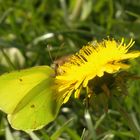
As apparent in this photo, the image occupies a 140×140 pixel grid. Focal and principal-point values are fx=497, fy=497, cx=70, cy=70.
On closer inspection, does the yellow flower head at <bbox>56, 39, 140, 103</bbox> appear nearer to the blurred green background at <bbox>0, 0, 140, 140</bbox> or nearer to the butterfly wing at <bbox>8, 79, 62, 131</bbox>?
the butterfly wing at <bbox>8, 79, 62, 131</bbox>

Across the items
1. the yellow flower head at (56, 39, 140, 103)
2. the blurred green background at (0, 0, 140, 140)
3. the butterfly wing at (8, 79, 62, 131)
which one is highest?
the yellow flower head at (56, 39, 140, 103)

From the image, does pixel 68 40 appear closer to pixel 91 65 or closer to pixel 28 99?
pixel 28 99

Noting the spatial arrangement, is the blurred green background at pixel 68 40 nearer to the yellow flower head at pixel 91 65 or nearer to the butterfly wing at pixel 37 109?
the butterfly wing at pixel 37 109

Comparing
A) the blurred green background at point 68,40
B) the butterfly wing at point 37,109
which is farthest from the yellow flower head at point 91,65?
the blurred green background at point 68,40

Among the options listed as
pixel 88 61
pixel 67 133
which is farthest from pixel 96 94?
pixel 67 133

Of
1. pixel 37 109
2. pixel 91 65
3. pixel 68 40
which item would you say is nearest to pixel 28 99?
pixel 37 109

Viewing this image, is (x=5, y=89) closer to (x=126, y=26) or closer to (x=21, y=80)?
(x=21, y=80)

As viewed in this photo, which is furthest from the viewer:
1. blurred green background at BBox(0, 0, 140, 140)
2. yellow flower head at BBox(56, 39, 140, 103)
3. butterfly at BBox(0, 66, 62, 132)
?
blurred green background at BBox(0, 0, 140, 140)

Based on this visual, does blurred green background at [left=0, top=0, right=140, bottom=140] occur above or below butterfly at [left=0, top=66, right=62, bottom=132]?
below

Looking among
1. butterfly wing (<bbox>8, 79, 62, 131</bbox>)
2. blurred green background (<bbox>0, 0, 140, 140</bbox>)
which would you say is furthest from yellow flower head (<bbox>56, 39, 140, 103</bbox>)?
blurred green background (<bbox>0, 0, 140, 140</bbox>)
